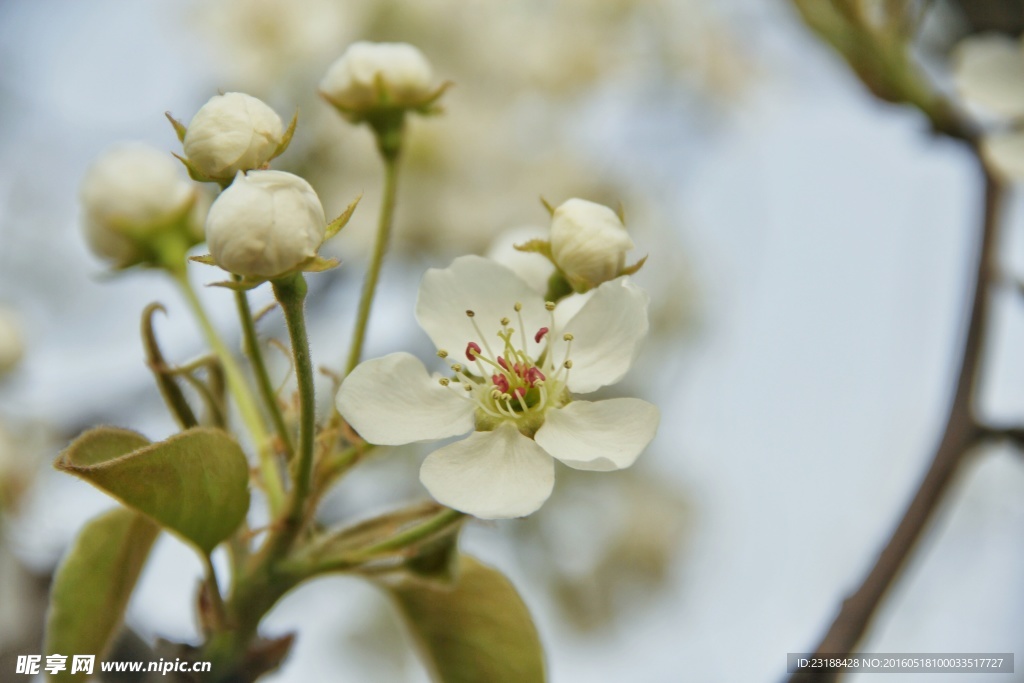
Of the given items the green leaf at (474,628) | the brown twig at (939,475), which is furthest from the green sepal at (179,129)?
the brown twig at (939,475)

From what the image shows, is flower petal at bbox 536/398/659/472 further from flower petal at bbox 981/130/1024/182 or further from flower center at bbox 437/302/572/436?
flower petal at bbox 981/130/1024/182

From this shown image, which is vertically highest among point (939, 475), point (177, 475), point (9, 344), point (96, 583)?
point (177, 475)

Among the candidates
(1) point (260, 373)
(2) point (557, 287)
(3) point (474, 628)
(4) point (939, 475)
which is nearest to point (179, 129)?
(1) point (260, 373)

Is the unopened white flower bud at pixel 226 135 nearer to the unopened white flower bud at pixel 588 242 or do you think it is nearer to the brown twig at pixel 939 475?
the unopened white flower bud at pixel 588 242

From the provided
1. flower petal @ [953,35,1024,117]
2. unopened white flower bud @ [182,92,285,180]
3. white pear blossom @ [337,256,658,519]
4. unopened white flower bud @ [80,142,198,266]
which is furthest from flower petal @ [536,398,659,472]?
flower petal @ [953,35,1024,117]

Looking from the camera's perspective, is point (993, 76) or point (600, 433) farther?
point (993, 76)

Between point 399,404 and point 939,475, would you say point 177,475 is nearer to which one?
point 399,404

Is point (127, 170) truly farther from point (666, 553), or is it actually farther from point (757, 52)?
point (757, 52)
